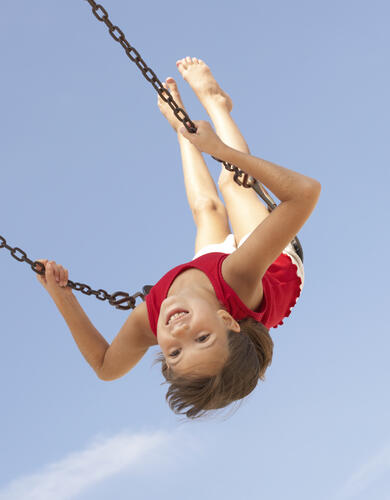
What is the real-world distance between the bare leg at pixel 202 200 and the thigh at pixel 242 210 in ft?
0.43

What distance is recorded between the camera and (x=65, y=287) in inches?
183

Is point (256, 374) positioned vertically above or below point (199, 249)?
below

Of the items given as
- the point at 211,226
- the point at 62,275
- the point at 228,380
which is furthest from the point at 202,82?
the point at 228,380

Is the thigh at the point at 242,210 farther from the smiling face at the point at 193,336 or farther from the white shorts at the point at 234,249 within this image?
the smiling face at the point at 193,336

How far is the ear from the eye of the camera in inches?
160

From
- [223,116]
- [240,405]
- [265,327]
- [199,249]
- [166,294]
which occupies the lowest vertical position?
[240,405]

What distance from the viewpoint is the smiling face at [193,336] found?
3949mm

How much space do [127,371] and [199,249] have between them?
0.91 m

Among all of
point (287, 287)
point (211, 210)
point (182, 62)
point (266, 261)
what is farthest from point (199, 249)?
point (182, 62)

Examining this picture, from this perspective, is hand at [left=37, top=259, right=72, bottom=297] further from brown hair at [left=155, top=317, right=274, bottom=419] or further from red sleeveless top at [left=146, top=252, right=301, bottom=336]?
brown hair at [left=155, top=317, right=274, bottom=419]

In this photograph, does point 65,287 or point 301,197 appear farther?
point 65,287

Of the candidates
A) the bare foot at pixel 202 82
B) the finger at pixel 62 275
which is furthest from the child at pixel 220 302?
the bare foot at pixel 202 82

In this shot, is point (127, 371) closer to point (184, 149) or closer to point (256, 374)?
point (256, 374)

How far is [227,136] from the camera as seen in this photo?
5.07m
